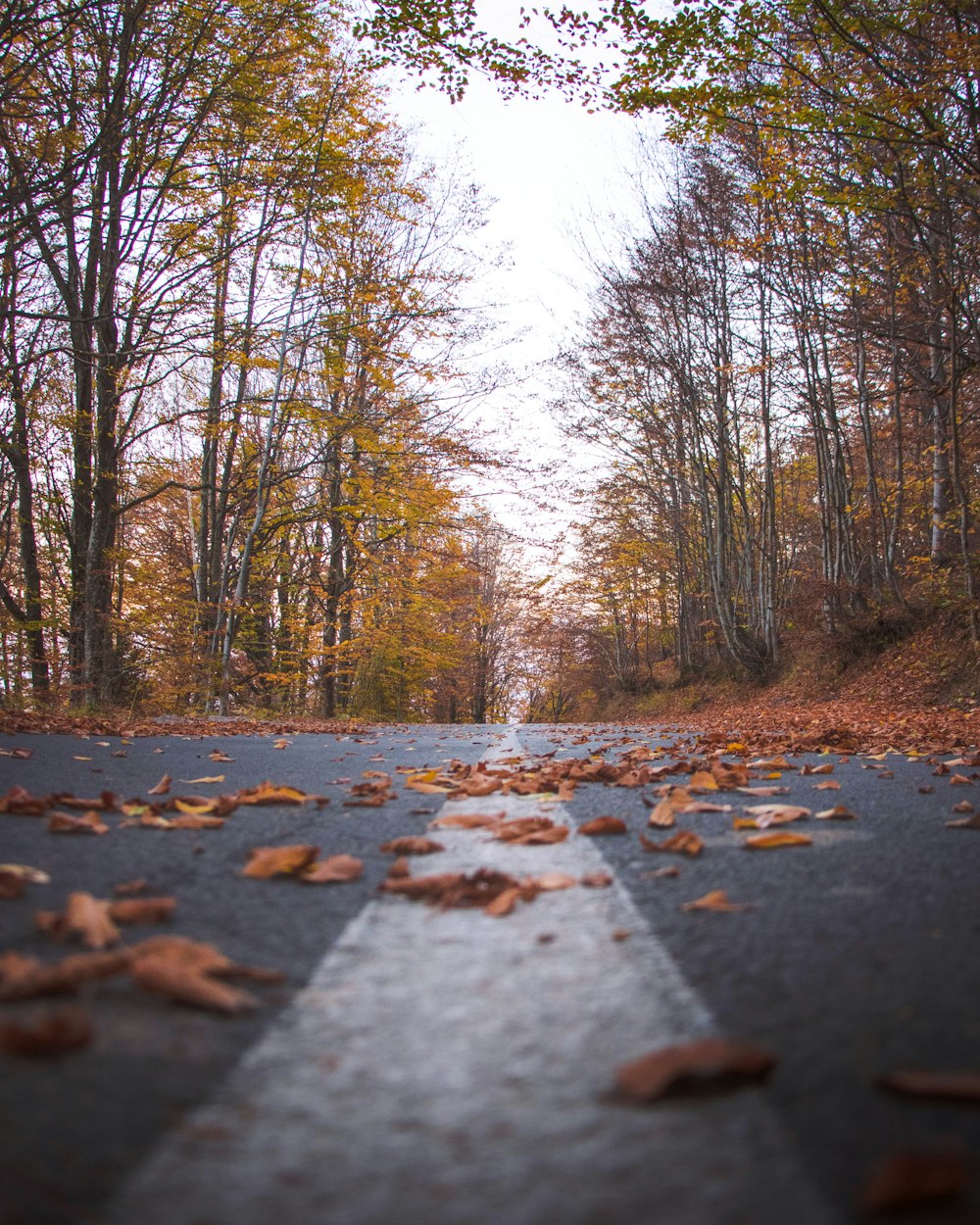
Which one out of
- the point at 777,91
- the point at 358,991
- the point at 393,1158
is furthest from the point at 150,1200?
the point at 777,91

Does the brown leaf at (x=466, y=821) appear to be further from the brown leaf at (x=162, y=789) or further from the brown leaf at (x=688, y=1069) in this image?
the brown leaf at (x=688, y=1069)

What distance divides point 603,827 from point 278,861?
0.85 m

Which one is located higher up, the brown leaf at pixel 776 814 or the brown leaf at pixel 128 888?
the brown leaf at pixel 128 888

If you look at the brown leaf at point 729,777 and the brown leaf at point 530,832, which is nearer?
the brown leaf at point 530,832

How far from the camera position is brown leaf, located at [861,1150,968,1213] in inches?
21.9

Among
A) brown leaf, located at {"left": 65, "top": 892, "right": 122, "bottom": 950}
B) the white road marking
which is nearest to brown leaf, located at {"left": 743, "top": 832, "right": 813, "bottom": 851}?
the white road marking

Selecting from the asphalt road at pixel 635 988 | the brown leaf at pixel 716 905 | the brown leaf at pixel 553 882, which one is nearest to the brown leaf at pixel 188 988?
the asphalt road at pixel 635 988

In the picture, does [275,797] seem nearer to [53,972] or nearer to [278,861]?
[278,861]

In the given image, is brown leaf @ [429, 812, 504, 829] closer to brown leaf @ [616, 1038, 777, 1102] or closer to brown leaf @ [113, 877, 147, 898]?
brown leaf @ [113, 877, 147, 898]

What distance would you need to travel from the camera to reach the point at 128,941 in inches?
42.7

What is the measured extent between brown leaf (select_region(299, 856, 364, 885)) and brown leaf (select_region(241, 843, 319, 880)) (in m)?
0.02

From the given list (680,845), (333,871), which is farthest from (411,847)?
(680,845)

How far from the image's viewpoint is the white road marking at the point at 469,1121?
569 mm

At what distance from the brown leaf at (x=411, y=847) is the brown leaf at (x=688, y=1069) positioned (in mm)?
1026
